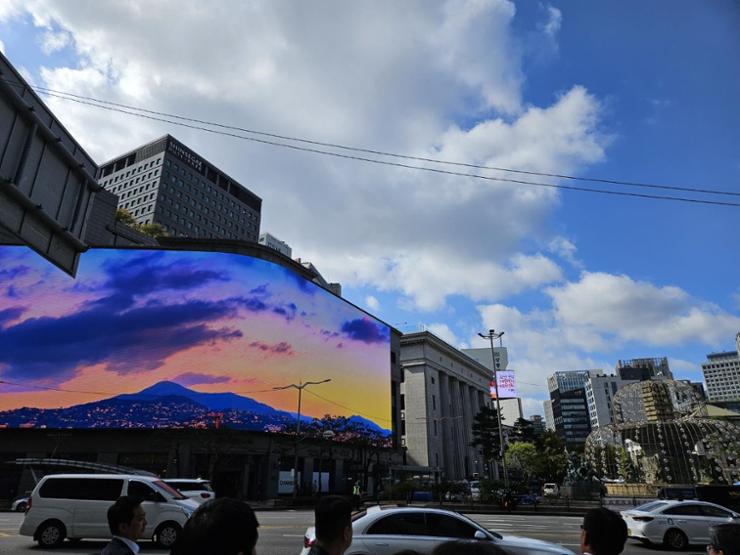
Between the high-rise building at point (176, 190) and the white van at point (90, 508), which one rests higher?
the high-rise building at point (176, 190)

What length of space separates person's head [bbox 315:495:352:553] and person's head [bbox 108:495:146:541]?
7.54 ft

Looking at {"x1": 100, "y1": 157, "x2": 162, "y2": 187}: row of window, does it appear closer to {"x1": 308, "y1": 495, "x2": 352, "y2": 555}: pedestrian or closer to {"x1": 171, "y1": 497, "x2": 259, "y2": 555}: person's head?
{"x1": 308, "y1": 495, "x2": 352, "y2": 555}: pedestrian

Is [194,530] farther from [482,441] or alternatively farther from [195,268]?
[482,441]

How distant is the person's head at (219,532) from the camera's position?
2307 mm

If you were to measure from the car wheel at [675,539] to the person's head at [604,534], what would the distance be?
1331cm

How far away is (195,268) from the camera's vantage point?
162ft

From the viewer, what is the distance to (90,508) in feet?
43.0

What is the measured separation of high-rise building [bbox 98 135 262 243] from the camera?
10712 cm

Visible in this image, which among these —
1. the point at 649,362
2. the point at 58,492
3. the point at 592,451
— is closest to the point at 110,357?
the point at 58,492

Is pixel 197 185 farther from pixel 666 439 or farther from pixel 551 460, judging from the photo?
pixel 666 439

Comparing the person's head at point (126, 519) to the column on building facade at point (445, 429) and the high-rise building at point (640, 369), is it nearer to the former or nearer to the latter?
the column on building facade at point (445, 429)

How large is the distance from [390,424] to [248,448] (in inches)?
1093

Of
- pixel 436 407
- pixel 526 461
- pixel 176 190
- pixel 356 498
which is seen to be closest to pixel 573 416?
pixel 436 407

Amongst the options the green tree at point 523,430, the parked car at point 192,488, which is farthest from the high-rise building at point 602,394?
the parked car at point 192,488
